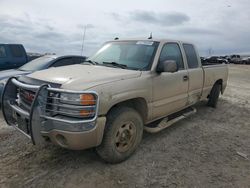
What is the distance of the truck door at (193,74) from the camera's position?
545 cm

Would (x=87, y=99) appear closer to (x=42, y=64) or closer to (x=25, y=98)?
(x=25, y=98)

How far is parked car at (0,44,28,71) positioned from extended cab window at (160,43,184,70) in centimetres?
717

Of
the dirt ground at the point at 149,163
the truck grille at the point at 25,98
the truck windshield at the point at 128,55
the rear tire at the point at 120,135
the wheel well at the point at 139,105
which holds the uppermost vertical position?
the truck windshield at the point at 128,55

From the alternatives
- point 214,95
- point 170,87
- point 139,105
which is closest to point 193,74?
point 170,87

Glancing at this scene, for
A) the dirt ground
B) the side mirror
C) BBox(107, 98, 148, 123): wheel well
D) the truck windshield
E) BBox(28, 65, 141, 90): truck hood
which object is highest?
the truck windshield

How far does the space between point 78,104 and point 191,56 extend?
3.36m

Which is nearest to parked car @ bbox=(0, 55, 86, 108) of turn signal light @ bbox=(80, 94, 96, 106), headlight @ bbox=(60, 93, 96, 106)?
headlight @ bbox=(60, 93, 96, 106)

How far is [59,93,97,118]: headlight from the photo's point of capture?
318 cm

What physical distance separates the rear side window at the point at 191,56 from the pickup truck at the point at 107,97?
0.15 ft

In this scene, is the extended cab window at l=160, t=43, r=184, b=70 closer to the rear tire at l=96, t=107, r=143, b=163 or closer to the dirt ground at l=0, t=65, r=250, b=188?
the rear tire at l=96, t=107, r=143, b=163

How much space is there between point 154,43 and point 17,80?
93.3 inches

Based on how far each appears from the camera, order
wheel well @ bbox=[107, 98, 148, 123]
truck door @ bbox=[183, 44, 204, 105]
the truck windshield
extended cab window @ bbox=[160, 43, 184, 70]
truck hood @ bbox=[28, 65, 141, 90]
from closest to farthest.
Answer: truck hood @ bbox=[28, 65, 141, 90] → wheel well @ bbox=[107, 98, 148, 123] → the truck windshield → extended cab window @ bbox=[160, 43, 184, 70] → truck door @ bbox=[183, 44, 204, 105]

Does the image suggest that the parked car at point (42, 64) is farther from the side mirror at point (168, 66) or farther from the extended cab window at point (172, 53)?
the side mirror at point (168, 66)

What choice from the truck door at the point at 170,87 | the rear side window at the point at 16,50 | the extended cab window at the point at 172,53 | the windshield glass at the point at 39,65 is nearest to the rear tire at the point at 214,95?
the truck door at the point at 170,87
